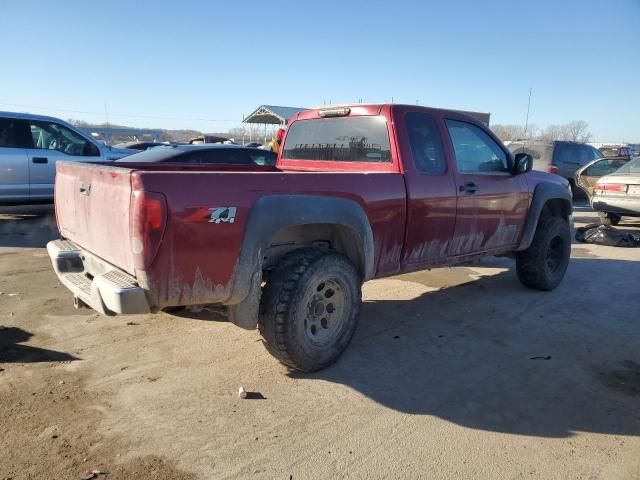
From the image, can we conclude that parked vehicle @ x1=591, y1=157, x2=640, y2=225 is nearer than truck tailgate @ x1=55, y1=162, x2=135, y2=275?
No

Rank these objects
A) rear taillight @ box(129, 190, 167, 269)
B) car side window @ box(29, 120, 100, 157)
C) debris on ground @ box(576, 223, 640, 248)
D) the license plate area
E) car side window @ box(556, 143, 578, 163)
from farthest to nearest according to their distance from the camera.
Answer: car side window @ box(556, 143, 578, 163) < the license plate area < car side window @ box(29, 120, 100, 157) < debris on ground @ box(576, 223, 640, 248) < rear taillight @ box(129, 190, 167, 269)

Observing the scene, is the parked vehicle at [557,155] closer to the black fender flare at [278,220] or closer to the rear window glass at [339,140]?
the rear window glass at [339,140]

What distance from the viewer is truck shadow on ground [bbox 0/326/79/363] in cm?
354

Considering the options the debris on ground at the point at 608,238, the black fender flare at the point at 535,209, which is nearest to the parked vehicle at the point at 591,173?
the debris on ground at the point at 608,238

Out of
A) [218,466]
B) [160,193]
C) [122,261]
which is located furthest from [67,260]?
[218,466]

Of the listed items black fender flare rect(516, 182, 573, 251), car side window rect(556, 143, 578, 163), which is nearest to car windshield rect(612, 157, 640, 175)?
car side window rect(556, 143, 578, 163)

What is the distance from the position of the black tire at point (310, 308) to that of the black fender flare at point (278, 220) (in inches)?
9.6

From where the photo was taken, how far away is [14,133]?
8.48 meters

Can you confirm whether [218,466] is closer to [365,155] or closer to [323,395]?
[323,395]

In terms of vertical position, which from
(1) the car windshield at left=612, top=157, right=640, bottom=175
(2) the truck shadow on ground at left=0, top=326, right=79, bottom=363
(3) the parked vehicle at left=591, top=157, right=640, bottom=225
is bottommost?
(2) the truck shadow on ground at left=0, top=326, right=79, bottom=363

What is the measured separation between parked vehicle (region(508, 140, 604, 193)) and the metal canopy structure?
19.2 m

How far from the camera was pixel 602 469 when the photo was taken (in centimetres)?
257

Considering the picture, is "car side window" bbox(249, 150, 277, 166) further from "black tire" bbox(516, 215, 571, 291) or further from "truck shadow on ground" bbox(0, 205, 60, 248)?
"black tire" bbox(516, 215, 571, 291)

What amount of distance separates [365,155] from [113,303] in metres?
2.43
